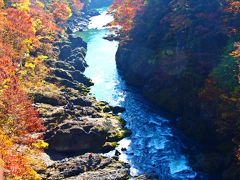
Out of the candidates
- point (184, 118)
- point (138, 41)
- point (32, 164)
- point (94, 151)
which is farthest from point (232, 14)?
point (32, 164)

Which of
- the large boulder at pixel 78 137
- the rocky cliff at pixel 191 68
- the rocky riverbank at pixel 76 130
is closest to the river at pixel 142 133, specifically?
the rocky riverbank at pixel 76 130

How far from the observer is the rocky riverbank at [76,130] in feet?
151

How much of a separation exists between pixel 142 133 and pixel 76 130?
11842 millimetres

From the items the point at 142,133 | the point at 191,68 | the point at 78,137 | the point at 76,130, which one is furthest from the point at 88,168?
the point at 191,68

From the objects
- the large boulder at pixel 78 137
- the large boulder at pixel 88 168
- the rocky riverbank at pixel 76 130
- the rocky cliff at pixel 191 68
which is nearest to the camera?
the large boulder at pixel 88 168

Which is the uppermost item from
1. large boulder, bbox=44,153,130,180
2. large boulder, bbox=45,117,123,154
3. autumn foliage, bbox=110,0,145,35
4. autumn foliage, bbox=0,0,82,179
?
autumn foliage, bbox=110,0,145,35

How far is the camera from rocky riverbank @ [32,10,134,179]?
1809 inches

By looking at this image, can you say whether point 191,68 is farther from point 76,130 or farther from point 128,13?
point 128,13

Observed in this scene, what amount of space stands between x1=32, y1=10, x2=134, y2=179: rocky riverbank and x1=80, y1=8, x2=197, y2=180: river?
2.13m

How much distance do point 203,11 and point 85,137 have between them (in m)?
33.5

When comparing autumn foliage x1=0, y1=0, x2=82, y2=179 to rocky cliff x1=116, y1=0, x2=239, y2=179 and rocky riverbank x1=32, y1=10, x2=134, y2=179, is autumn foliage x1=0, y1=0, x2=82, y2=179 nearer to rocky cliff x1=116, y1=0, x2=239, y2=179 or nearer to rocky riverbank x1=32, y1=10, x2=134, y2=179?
rocky riverbank x1=32, y1=10, x2=134, y2=179

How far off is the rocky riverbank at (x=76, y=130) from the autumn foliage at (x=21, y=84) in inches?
90.5

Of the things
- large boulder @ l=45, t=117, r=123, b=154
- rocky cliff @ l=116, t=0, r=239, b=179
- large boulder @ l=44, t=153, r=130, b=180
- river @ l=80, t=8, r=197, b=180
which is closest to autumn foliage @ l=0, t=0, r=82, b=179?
large boulder @ l=45, t=117, r=123, b=154

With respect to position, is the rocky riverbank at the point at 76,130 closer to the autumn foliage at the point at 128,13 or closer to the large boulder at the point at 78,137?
the large boulder at the point at 78,137
